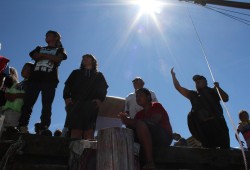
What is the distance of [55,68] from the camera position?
541 centimetres

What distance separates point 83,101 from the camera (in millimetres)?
4934

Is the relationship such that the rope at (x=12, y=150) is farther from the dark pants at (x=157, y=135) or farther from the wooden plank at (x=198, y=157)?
the wooden plank at (x=198, y=157)

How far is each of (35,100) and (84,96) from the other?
84cm

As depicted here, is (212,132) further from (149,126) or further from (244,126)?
(244,126)

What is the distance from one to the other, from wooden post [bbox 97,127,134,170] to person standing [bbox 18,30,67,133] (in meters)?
2.33

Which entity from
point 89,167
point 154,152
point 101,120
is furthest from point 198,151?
point 101,120

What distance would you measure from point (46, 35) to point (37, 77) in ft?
3.24

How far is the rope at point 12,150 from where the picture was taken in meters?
3.28

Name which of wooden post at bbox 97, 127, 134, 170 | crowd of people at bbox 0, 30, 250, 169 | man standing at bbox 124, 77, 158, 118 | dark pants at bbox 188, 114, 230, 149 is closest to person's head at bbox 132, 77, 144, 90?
man standing at bbox 124, 77, 158, 118

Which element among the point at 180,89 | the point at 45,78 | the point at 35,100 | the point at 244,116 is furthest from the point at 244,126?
the point at 35,100

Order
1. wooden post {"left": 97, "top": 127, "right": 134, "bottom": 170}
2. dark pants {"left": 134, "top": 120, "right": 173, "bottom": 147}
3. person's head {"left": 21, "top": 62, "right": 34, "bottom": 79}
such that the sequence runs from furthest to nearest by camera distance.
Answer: person's head {"left": 21, "top": 62, "right": 34, "bottom": 79}, dark pants {"left": 134, "top": 120, "right": 173, "bottom": 147}, wooden post {"left": 97, "top": 127, "right": 134, "bottom": 170}

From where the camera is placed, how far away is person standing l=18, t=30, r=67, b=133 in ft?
15.9

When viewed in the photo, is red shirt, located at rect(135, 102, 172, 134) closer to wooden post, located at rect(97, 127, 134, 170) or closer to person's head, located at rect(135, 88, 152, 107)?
person's head, located at rect(135, 88, 152, 107)

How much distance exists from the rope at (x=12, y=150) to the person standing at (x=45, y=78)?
1085mm
